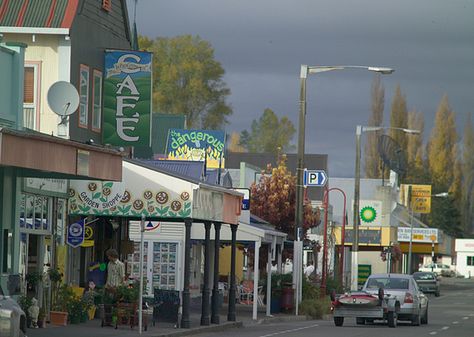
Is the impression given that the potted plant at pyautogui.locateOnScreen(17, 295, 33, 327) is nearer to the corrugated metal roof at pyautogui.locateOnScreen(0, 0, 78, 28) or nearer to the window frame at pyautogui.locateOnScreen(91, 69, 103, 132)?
the window frame at pyautogui.locateOnScreen(91, 69, 103, 132)

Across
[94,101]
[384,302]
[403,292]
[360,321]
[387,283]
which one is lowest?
[360,321]

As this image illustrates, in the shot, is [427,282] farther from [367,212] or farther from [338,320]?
[338,320]

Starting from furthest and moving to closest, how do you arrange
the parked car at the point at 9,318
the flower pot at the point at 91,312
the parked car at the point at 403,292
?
1. the parked car at the point at 403,292
2. the flower pot at the point at 91,312
3. the parked car at the point at 9,318

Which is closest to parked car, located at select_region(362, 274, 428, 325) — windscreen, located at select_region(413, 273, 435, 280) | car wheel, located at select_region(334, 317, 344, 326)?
car wheel, located at select_region(334, 317, 344, 326)

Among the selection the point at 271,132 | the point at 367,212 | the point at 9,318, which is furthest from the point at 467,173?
the point at 9,318

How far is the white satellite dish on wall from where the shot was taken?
26938 millimetres

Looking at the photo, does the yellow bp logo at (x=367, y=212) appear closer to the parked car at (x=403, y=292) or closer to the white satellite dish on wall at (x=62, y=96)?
the parked car at (x=403, y=292)

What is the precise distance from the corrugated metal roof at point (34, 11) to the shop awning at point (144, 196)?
4713 mm

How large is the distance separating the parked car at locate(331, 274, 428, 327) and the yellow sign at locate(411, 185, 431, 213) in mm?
56714

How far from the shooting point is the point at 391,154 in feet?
342

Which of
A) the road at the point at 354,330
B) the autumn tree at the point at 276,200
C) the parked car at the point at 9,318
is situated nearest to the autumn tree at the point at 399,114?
the autumn tree at the point at 276,200

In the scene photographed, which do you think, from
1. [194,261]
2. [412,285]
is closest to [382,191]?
[194,261]

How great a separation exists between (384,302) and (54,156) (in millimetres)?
15617

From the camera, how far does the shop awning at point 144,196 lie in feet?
102
